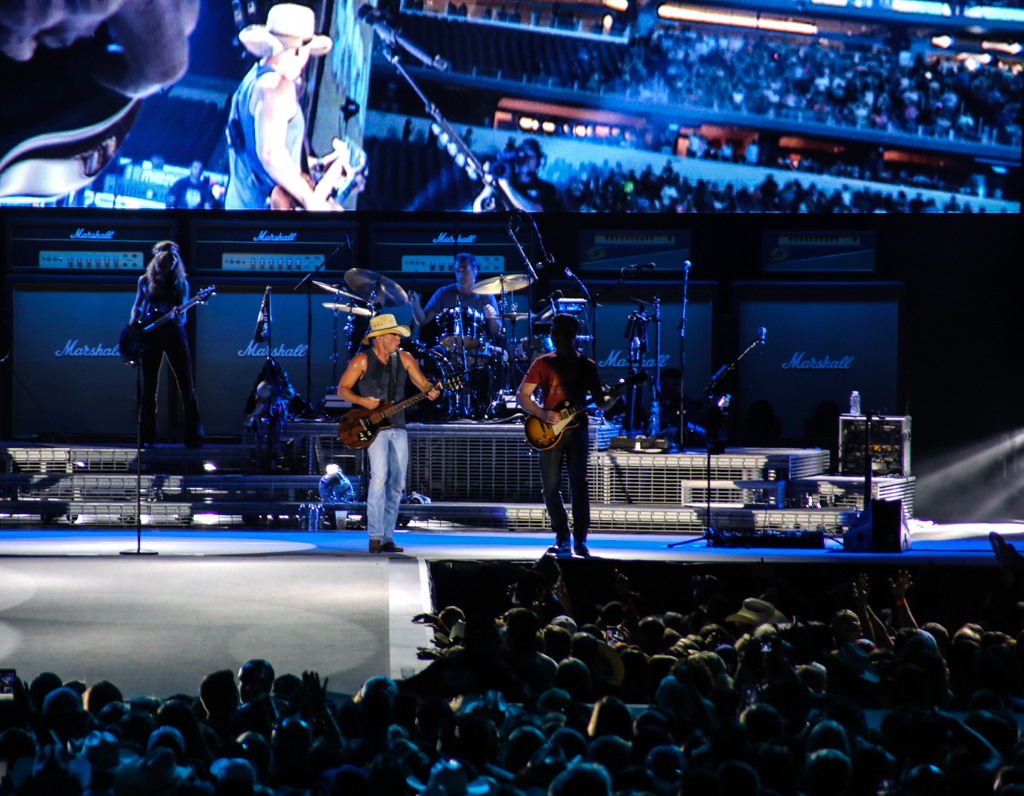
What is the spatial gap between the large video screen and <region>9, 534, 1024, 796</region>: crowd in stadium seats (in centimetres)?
928

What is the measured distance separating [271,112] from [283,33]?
2.99 ft

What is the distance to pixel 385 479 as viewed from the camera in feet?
27.5

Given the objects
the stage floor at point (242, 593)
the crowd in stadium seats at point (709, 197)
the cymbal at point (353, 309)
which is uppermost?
the crowd in stadium seats at point (709, 197)

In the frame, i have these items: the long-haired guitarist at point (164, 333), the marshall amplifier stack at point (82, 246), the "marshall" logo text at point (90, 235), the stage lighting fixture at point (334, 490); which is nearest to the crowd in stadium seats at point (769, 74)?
the long-haired guitarist at point (164, 333)

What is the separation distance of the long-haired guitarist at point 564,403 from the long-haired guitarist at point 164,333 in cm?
520

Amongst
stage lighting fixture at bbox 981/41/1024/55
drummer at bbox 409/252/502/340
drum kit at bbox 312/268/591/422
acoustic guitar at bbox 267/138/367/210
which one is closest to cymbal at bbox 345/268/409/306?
drum kit at bbox 312/268/591/422

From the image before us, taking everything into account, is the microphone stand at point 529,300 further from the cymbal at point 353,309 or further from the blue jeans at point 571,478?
the blue jeans at point 571,478

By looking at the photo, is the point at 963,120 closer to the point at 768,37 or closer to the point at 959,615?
the point at 768,37

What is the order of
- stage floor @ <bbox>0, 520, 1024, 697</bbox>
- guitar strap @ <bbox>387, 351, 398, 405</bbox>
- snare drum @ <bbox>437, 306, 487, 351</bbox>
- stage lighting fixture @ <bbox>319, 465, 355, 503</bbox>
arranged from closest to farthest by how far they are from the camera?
stage floor @ <bbox>0, 520, 1024, 697</bbox>, guitar strap @ <bbox>387, 351, 398, 405</bbox>, stage lighting fixture @ <bbox>319, 465, 355, 503</bbox>, snare drum @ <bbox>437, 306, 487, 351</bbox>

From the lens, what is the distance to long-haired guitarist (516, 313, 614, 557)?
785 centimetres

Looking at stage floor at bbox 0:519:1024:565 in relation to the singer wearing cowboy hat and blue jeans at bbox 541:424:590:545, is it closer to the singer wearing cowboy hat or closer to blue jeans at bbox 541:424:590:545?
blue jeans at bbox 541:424:590:545

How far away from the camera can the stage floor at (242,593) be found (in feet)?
15.4

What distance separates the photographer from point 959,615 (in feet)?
24.3

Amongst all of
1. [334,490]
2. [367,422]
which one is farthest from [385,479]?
[334,490]
